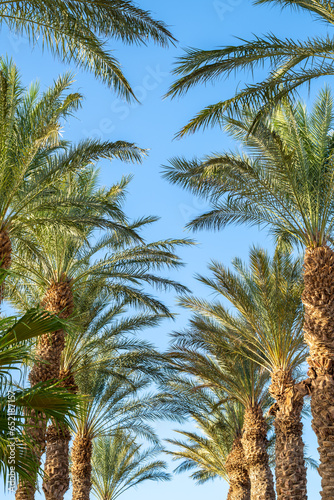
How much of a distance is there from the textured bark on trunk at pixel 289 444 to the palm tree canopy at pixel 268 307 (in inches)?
31.5

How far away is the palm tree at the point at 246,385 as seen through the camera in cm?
1639

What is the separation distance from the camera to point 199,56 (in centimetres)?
948

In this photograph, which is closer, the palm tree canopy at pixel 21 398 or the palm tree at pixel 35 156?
the palm tree canopy at pixel 21 398

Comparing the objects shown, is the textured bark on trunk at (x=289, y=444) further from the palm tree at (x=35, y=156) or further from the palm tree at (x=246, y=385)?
the palm tree at (x=35, y=156)

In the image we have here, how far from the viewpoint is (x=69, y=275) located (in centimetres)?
1421

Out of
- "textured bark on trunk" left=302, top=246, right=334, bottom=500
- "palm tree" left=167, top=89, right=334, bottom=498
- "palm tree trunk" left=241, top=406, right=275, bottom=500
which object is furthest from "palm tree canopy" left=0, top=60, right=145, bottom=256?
"palm tree trunk" left=241, top=406, right=275, bottom=500

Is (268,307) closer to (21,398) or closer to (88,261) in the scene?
(88,261)

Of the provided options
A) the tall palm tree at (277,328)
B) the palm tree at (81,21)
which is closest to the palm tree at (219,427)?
the tall palm tree at (277,328)

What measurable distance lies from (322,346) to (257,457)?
21.8ft

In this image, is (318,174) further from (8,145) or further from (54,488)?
(54,488)

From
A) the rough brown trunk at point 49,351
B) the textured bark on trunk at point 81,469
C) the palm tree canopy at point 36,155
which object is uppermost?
the palm tree canopy at point 36,155

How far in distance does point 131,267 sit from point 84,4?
25.3ft

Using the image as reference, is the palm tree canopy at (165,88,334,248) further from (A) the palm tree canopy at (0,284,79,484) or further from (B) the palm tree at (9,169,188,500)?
(A) the palm tree canopy at (0,284,79,484)

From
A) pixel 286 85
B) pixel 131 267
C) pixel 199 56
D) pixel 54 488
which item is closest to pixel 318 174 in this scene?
pixel 286 85
